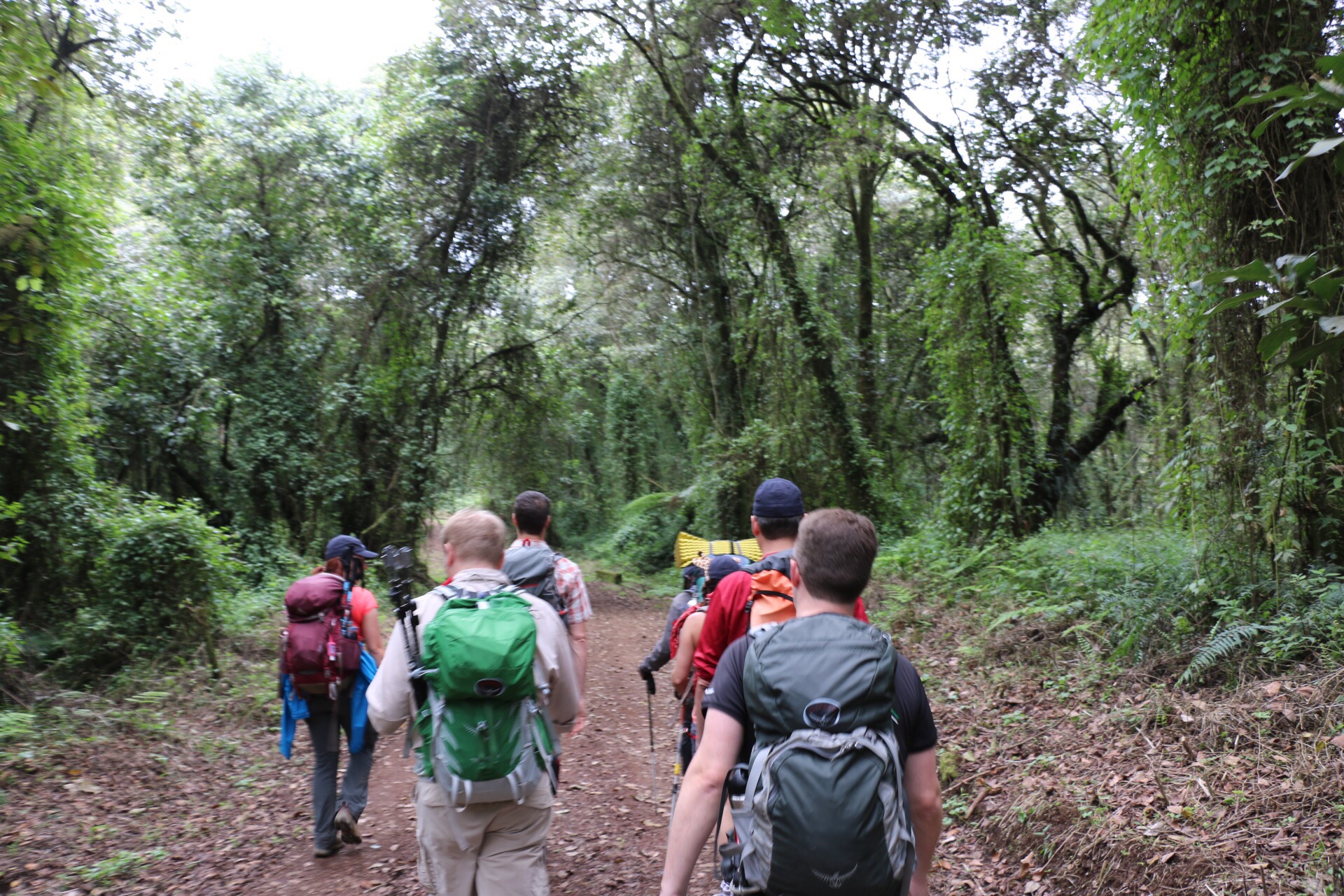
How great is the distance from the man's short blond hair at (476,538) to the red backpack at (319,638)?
199 cm

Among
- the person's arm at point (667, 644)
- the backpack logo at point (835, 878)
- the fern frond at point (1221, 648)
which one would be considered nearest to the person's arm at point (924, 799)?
the backpack logo at point (835, 878)

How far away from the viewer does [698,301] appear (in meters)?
19.1

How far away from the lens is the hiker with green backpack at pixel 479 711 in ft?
9.87

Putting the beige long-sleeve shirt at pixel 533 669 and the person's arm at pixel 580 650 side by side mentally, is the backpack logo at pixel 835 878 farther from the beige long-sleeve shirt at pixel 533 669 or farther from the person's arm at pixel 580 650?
the person's arm at pixel 580 650

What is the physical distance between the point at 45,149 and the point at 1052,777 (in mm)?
10961

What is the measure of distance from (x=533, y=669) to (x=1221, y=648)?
15.6ft

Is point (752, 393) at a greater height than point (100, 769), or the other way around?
point (752, 393)

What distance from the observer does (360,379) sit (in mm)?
16922

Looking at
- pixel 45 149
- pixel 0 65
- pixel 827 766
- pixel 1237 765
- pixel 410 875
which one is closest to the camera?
pixel 827 766

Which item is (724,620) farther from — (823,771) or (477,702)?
(823,771)

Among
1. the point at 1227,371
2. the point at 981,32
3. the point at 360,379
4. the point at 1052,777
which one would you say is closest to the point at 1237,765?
the point at 1052,777

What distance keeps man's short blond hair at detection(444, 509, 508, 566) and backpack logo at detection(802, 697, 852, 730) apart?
1.68 metres

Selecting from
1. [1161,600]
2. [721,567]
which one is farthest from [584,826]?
[1161,600]

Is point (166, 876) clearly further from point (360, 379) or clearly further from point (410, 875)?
point (360, 379)
